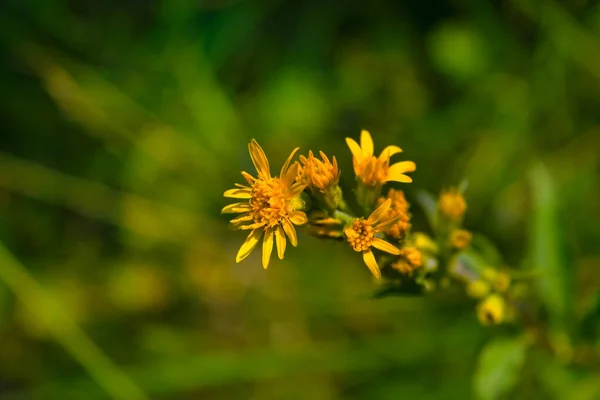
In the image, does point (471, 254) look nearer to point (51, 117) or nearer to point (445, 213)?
point (445, 213)

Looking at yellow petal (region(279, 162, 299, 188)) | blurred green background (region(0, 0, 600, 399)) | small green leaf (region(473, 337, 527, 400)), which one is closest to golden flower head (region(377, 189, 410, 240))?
yellow petal (region(279, 162, 299, 188))

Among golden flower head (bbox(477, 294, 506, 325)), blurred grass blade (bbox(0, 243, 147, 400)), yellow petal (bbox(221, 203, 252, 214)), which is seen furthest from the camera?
blurred grass blade (bbox(0, 243, 147, 400))

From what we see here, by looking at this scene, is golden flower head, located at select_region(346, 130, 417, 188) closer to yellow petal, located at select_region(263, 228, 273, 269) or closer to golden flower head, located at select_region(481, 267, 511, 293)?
yellow petal, located at select_region(263, 228, 273, 269)

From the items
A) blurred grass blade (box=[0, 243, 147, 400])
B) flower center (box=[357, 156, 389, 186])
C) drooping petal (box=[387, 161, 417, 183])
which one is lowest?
drooping petal (box=[387, 161, 417, 183])

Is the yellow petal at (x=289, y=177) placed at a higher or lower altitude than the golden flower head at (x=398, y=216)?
higher

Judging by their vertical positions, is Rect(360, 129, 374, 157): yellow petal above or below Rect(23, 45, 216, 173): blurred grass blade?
below

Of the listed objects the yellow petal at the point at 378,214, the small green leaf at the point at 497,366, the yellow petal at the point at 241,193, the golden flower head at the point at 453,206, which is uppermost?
the yellow petal at the point at 241,193

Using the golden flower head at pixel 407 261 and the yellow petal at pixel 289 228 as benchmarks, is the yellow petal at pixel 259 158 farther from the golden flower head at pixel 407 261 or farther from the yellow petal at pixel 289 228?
the golden flower head at pixel 407 261

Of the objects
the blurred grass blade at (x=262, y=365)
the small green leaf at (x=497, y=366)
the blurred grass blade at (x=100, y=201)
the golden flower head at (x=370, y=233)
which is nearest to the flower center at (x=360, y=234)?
the golden flower head at (x=370, y=233)
